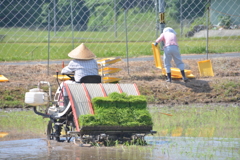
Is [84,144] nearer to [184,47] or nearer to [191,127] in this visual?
[191,127]

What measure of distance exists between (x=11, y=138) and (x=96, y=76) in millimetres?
1994

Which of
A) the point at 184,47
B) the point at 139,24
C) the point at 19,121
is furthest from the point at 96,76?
the point at 139,24

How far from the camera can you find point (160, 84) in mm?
15961

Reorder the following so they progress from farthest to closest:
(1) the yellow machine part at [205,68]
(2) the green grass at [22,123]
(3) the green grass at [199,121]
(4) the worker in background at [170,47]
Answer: (1) the yellow machine part at [205,68] < (4) the worker in background at [170,47] < (2) the green grass at [22,123] < (3) the green grass at [199,121]

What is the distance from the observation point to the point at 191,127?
10969 mm

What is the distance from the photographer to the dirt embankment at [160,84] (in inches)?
594

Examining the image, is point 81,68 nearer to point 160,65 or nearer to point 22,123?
point 22,123

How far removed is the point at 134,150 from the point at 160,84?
24.8ft

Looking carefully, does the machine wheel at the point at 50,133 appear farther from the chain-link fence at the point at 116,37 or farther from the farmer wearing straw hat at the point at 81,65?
the chain-link fence at the point at 116,37

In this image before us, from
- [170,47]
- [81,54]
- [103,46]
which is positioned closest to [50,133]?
[81,54]

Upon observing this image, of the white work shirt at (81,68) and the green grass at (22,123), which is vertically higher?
the white work shirt at (81,68)

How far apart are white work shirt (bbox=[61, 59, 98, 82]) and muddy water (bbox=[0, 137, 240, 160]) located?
4.49 feet

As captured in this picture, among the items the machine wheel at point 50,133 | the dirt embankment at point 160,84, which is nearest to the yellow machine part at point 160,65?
the dirt embankment at point 160,84

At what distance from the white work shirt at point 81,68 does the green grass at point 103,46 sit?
11.5m
